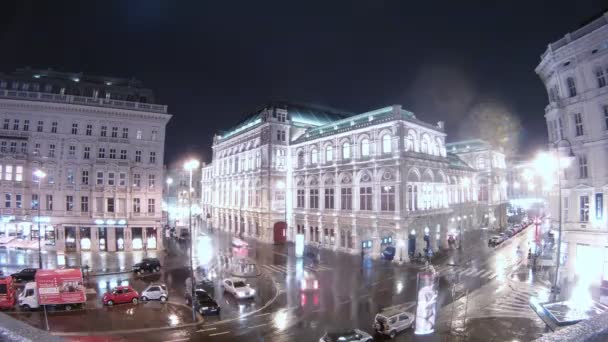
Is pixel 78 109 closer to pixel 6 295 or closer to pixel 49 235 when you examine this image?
pixel 49 235

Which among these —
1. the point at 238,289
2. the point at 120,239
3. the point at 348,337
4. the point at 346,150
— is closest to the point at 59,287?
the point at 238,289

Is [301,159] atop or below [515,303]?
atop

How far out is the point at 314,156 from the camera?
5800 cm

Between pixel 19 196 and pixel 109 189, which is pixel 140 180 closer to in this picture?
pixel 109 189

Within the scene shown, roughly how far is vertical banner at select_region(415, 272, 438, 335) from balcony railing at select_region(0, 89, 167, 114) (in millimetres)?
47665

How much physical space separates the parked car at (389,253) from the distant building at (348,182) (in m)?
1.16

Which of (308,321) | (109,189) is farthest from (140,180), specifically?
(308,321)

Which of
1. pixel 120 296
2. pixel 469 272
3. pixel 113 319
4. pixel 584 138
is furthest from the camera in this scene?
pixel 469 272

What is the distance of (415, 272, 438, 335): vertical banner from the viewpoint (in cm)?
1365

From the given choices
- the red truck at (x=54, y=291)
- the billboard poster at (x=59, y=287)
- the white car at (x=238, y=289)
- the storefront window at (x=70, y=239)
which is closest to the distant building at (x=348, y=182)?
the white car at (x=238, y=289)

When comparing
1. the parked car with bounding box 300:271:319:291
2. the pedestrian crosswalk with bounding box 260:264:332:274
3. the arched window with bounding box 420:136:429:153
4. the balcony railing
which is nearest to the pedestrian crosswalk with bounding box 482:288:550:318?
the parked car with bounding box 300:271:319:291

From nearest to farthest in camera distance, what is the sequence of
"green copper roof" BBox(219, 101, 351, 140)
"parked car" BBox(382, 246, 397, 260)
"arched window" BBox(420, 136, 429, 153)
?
"parked car" BBox(382, 246, 397, 260)
"arched window" BBox(420, 136, 429, 153)
"green copper roof" BBox(219, 101, 351, 140)

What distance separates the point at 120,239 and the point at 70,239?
619 cm

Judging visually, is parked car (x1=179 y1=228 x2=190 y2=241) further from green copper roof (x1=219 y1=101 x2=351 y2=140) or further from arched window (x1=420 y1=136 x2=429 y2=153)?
arched window (x1=420 y1=136 x2=429 y2=153)
